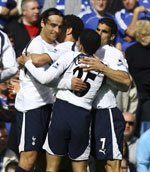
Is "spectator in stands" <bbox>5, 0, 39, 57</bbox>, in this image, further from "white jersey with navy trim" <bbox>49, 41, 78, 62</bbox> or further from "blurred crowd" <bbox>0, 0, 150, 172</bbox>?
"white jersey with navy trim" <bbox>49, 41, 78, 62</bbox>

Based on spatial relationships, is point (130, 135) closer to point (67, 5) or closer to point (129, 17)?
point (129, 17)

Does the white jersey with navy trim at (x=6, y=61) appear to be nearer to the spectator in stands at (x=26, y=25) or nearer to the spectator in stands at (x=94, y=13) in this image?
the spectator in stands at (x=26, y=25)

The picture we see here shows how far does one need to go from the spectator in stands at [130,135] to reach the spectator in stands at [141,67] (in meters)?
0.19

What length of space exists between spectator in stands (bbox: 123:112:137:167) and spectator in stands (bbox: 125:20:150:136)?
19 cm

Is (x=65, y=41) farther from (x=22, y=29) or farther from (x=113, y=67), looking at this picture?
(x=22, y=29)

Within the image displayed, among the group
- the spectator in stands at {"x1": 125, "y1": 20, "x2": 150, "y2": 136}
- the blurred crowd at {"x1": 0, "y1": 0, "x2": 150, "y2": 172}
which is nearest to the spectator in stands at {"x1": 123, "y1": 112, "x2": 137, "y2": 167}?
the blurred crowd at {"x1": 0, "y1": 0, "x2": 150, "y2": 172}

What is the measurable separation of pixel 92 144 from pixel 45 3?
13.6ft

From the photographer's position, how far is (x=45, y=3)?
11.9 meters

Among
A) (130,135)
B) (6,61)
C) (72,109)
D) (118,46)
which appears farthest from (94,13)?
(72,109)

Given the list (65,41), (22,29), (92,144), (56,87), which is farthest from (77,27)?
(22,29)

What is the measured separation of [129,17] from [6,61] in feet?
10.1

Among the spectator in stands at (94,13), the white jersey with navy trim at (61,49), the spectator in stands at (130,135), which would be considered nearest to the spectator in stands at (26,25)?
the spectator in stands at (94,13)

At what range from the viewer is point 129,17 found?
1181 cm

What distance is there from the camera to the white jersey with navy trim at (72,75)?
26.2 ft
